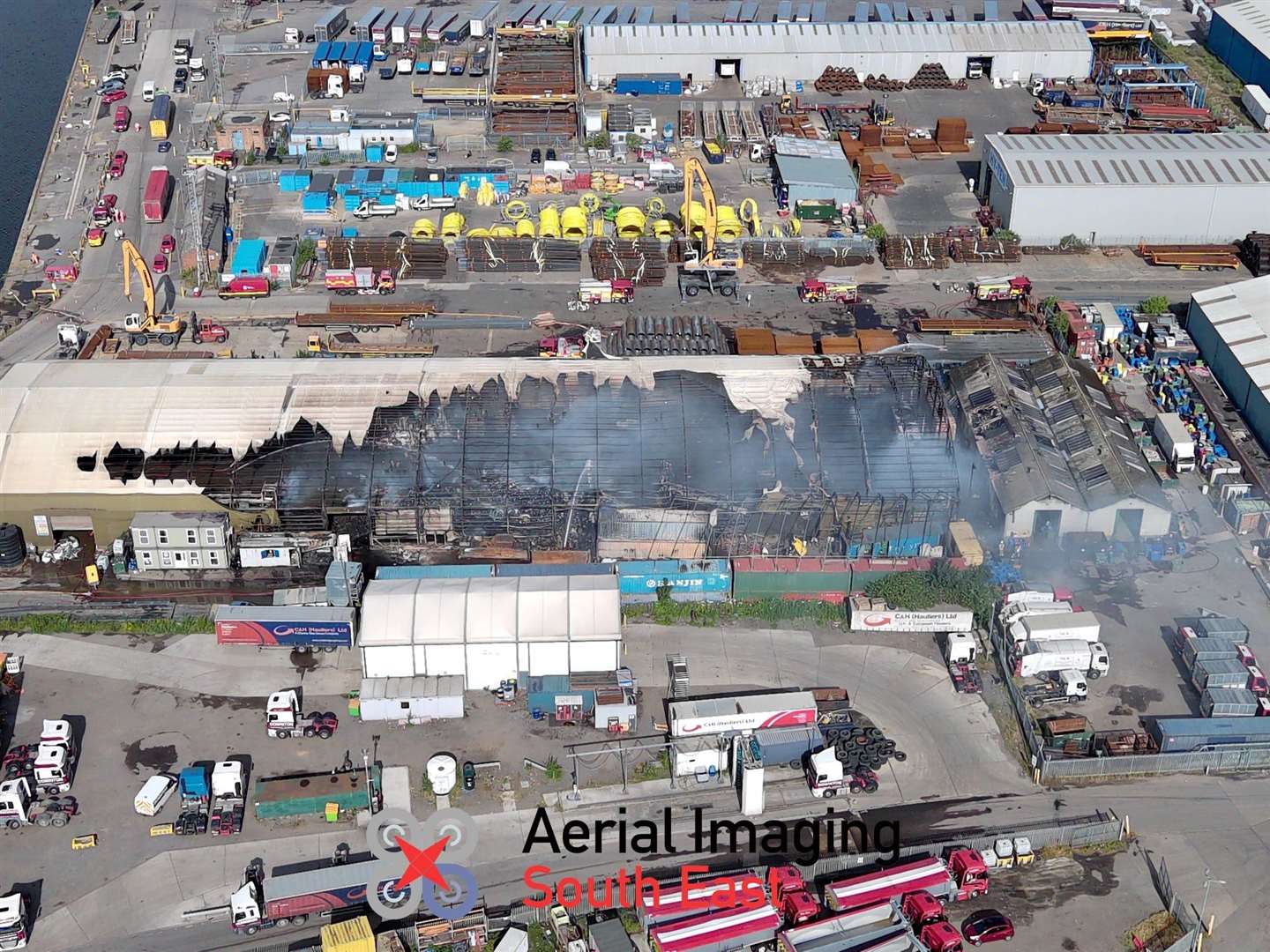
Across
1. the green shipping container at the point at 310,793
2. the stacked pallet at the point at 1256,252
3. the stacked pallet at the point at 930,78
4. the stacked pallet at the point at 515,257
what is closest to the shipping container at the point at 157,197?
the stacked pallet at the point at 515,257

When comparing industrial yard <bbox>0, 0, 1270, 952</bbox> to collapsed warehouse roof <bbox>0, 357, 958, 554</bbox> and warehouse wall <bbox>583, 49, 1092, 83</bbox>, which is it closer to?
collapsed warehouse roof <bbox>0, 357, 958, 554</bbox>

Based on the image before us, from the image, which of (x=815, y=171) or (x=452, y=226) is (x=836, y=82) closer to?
(x=815, y=171)

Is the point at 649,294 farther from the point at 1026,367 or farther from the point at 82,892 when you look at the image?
the point at 82,892

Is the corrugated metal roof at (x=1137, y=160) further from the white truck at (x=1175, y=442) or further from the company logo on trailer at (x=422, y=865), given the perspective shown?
the company logo on trailer at (x=422, y=865)

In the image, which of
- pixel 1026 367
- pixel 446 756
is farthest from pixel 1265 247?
pixel 446 756

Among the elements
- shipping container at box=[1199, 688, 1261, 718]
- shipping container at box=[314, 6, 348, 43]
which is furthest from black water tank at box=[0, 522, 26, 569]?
shipping container at box=[314, 6, 348, 43]
